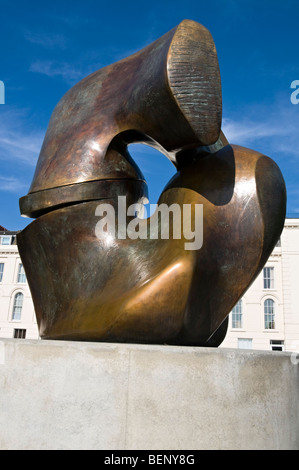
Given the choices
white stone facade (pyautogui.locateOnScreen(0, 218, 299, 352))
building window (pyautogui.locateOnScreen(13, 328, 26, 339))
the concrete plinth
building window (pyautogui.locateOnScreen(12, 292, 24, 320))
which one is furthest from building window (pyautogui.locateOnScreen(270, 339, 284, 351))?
the concrete plinth

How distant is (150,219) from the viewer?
4137 millimetres

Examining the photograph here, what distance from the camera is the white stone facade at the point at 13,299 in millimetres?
31375

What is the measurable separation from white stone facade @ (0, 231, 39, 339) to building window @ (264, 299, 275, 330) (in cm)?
1607

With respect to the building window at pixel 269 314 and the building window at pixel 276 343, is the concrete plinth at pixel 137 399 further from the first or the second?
the building window at pixel 269 314

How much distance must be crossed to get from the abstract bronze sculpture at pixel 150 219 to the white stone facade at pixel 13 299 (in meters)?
28.7

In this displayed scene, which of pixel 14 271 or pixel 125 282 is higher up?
pixel 14 271

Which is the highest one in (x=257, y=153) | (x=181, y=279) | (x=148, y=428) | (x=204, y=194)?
(x=257, y=153)

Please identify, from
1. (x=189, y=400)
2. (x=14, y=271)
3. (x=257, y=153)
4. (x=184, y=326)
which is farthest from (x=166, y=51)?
(x=14, y=271)

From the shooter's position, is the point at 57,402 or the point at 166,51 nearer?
the point at 57,402

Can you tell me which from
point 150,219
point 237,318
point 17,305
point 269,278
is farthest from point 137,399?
point 17,305
